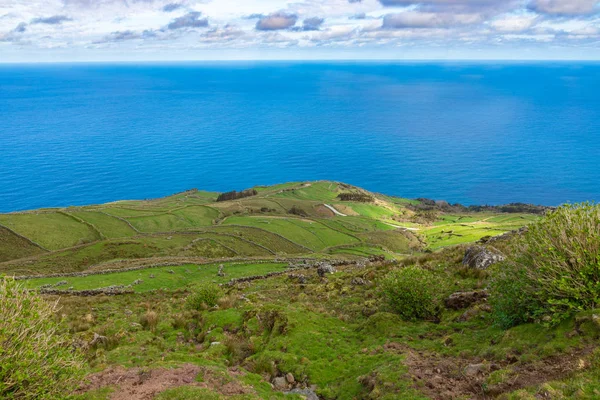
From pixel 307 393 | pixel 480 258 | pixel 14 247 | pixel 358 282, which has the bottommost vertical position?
pixel 14 247

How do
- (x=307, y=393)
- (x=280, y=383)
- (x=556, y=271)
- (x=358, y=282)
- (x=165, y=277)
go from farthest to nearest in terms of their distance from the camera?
(x=165, y=277), (x=358, y=282), (x=280, y=383), (x=307, y=393), (x=556, y=271)

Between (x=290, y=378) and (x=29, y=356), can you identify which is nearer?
(x=29, y=356)

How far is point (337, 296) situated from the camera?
3431 cm

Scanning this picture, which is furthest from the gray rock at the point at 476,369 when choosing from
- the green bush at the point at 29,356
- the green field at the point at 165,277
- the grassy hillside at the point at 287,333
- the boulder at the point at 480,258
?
the green field at the point at 165,277

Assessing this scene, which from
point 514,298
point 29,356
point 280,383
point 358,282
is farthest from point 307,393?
point 358,282

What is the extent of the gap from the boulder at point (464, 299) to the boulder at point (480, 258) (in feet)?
22.9

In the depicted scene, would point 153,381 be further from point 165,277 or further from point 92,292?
point 165,277

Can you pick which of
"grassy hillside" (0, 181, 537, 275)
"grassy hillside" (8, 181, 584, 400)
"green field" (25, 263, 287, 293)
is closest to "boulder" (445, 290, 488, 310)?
"grassy hillside" (8, 181, 584, 400)

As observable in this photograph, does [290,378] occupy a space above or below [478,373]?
below

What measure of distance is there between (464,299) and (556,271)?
1001 cm

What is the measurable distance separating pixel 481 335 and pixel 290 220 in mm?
74400

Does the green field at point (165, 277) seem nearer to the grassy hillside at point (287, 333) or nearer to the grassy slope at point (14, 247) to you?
the grassy hillside at point (287, 333)

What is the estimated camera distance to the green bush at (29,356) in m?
11.9

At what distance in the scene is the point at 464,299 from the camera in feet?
85.4
